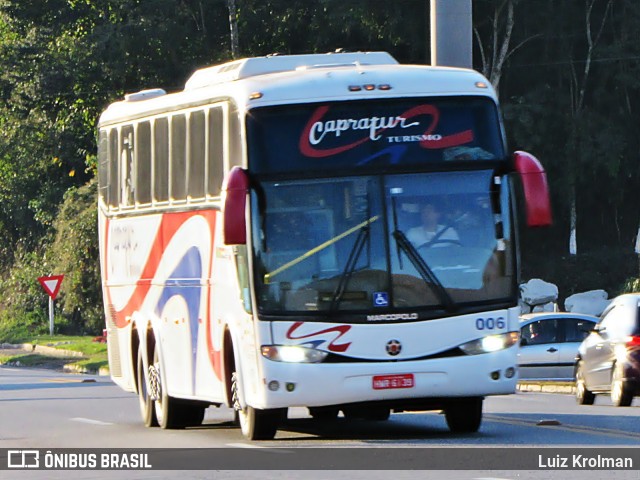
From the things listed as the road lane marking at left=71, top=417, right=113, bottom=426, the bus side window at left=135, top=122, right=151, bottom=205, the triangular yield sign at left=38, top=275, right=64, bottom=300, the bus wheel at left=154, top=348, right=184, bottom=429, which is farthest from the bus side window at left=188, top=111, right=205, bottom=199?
the triangular yield sign at left=38, top=275, right=64, bottom=300

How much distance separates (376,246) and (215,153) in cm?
226

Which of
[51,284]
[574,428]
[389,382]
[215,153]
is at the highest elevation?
[215,153]

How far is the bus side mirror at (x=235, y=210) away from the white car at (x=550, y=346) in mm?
15512

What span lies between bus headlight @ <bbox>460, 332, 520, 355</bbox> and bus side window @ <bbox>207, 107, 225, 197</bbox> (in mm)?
2977

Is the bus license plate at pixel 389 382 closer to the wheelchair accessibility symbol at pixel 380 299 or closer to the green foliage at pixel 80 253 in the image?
the wheelchair accessibility symbol at pixel 380 299

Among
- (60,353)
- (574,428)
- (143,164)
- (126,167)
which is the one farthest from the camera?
(60,353)

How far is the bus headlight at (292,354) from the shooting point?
15.2 m

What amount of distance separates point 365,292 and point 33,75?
41235 millimetres

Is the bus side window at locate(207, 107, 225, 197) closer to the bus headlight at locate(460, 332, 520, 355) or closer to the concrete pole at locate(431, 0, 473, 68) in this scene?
the bus headlight at locate(460, 332, 520, 355)

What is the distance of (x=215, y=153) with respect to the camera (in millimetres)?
16922

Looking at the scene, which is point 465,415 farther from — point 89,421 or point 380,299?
point 89,421

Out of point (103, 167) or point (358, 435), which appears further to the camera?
point (103, 167)

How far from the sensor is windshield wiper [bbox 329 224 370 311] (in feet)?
50.4

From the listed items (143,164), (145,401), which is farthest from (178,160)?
(145,401)
